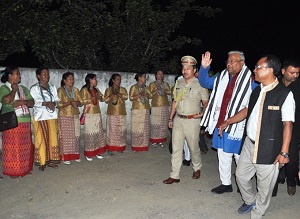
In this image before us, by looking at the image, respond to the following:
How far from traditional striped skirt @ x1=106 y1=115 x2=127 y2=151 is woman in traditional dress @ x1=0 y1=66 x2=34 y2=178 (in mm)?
1948

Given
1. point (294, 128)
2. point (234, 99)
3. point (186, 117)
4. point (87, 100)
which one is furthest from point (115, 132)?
point (294, 128)

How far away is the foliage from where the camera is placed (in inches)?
298

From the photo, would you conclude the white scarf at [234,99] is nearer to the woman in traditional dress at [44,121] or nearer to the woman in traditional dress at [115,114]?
the woman in traditional dress at [115,114]

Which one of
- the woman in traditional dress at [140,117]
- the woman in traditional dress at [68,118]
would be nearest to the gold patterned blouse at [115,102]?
the woman in traditional dress at [140,117]

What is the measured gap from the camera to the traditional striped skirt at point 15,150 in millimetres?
5309

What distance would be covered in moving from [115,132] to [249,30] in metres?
12.8

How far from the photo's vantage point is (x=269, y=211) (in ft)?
14.0

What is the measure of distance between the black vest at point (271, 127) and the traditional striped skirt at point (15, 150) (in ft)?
12.3

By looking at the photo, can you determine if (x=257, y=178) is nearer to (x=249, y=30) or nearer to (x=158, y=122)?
(x=158, y=122)

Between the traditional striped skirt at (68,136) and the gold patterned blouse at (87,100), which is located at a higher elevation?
the gold patterned blouse at (87,100)

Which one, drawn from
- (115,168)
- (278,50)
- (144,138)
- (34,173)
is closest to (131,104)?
(144,138)

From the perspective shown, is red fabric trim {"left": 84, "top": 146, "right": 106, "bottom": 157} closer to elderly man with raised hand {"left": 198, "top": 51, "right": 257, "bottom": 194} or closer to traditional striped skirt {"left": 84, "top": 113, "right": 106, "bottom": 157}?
traditional striped skirt {"left": 84, "top": 113, "right": 106, "bottom": 157}

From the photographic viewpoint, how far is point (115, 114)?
6938 millimetres

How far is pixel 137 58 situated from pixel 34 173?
528cm
